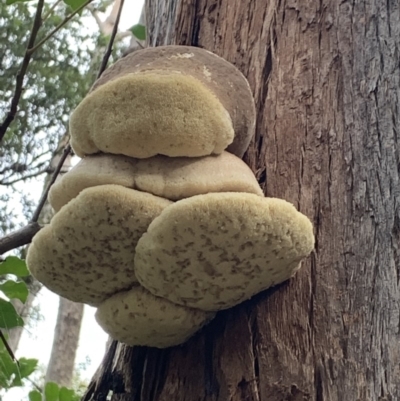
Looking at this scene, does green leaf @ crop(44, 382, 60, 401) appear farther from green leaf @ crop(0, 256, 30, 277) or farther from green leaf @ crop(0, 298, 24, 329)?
green leaf @ crop(0, 256, 30, 277)

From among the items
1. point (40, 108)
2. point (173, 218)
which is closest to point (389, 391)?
point (173, 218)

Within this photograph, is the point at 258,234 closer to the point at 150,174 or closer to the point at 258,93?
the point at 150,174

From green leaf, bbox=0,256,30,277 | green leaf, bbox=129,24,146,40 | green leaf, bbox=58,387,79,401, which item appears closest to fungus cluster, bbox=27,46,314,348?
green leaf, bbox=0,256,30,277

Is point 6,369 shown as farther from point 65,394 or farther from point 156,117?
point 156,117

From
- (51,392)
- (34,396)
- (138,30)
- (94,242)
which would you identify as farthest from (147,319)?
(138,30)

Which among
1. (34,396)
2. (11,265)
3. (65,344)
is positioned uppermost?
(11,265)

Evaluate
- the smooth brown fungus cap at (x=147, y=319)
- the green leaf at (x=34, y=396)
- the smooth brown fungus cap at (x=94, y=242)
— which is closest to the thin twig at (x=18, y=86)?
the smooth brown fungus cap at (x=94, y=242)
